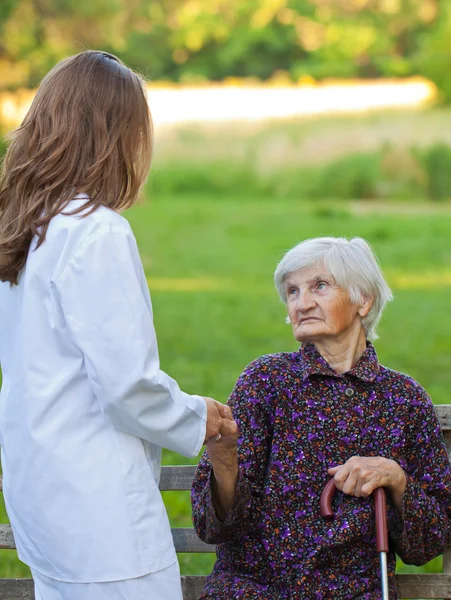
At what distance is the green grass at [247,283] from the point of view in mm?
8969

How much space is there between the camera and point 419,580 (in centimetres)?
319

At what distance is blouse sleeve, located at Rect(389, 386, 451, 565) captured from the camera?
294cm

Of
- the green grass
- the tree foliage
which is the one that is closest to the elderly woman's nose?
the green grass

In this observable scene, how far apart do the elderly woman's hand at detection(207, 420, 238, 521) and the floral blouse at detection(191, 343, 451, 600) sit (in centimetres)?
2

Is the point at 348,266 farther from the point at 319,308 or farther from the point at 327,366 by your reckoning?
the point at 327,366

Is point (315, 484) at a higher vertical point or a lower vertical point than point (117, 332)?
lower

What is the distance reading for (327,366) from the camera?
3064mm

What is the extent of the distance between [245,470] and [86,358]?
86cm

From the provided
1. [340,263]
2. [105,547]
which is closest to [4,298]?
[105,547]

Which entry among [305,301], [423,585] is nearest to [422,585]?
[423,585]

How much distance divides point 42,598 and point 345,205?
1894cm

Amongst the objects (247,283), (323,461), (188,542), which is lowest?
(188,542)

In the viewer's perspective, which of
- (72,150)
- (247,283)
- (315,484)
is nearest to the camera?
(72,150)

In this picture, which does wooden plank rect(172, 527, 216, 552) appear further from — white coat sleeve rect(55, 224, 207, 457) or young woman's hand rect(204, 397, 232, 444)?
white coat sleeve rect(55, 224, 207, 457)
